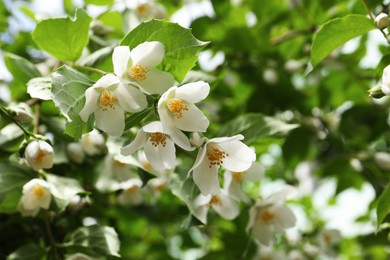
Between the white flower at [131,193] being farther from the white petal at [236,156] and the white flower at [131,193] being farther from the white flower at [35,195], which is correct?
the white petal at [236,156]

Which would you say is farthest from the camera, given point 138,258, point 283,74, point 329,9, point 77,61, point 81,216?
point 138,258

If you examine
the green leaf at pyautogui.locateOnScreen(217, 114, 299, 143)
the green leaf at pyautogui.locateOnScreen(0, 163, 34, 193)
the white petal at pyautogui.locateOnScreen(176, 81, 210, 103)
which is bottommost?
the green leaf at pyautogui.locateOnScreen(217, 114, 299, 143)

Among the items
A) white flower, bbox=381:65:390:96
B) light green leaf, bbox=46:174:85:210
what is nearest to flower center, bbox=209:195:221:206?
light green leaf, bbox=46:174:85:210

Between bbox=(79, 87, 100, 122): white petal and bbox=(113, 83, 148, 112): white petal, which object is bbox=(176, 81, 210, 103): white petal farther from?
bbox=(79, 87, 100, 122): white petal

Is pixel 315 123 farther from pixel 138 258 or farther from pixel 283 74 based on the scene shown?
pixel 138 258

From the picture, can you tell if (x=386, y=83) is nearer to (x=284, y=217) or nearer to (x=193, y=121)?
(x=193, y=121)

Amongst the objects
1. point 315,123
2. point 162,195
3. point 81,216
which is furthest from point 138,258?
point 315,123
